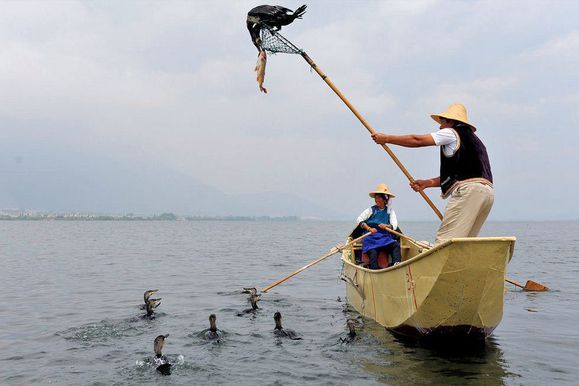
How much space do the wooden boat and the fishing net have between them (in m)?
5.04

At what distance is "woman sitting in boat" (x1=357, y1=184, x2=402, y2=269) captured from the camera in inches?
512

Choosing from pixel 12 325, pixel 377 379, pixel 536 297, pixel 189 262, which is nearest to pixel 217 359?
pixel 377 379

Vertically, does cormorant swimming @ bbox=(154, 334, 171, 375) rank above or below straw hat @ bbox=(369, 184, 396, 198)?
below

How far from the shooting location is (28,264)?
29.6 meters

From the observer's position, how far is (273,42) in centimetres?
1127

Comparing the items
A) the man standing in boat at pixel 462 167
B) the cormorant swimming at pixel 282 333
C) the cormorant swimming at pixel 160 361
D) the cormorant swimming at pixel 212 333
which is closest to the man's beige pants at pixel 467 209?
the man standing in boat at pixel 462 167

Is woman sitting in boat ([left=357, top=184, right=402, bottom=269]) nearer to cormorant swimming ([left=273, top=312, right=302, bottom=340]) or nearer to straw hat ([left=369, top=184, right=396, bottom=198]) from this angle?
straw hat ([left=369, top=184, right=396, bottom=198])

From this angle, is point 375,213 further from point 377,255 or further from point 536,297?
point 536,297

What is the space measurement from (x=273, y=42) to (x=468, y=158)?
16.2ft

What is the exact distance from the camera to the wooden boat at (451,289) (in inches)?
320

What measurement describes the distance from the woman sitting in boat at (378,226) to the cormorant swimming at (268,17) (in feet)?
14.9

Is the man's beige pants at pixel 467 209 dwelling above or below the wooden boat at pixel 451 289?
above

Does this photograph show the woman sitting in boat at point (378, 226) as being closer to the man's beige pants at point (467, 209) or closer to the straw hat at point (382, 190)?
the straw hat at point (382, 190)

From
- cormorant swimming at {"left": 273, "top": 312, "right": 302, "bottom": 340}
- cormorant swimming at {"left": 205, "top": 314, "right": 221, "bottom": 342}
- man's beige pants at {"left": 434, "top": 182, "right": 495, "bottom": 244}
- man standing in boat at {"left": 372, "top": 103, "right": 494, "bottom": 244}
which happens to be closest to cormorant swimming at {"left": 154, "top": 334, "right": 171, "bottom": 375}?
cormorant swimming at {"left": 205, "top": 314, "right": 221, "bottom": 342}
